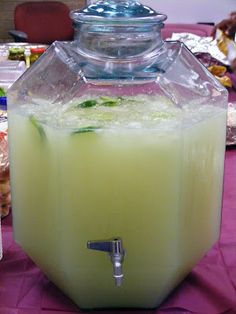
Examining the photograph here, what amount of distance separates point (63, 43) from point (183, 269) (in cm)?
31

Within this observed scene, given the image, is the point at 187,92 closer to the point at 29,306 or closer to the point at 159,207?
the point at 159,207

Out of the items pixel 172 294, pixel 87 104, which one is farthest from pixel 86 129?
pixel 172 294

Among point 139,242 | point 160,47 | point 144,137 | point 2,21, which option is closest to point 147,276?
point 139,242

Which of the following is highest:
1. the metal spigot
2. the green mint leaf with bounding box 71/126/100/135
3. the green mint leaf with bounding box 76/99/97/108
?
the green mint leaf with bounding box 76/99/97/108

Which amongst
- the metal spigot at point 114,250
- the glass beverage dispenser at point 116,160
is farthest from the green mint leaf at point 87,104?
the metal spigot at point 114,250

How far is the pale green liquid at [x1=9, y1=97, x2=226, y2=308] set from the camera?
527 mm

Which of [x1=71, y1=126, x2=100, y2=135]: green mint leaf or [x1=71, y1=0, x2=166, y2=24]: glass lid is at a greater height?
[x1=71, y1=0, x2=166, y2=24]: glass lid

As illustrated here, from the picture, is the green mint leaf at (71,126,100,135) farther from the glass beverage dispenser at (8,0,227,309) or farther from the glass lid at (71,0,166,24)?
the glass lid at (71,0,166,24)

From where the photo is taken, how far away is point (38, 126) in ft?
1.83

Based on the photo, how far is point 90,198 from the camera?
21.2 inches

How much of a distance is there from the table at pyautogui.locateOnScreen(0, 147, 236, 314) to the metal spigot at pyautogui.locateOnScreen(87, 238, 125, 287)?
0.08 metres

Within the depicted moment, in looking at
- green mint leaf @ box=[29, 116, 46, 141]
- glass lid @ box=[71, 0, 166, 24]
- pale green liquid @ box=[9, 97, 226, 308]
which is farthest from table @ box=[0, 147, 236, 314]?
glass lid @ box=[71, 0, 166, 24]

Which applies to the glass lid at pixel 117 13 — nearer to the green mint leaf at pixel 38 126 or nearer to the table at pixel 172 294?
the green mint leaf at pixel 38 126

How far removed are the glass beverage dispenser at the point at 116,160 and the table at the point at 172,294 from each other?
0.02 metres
